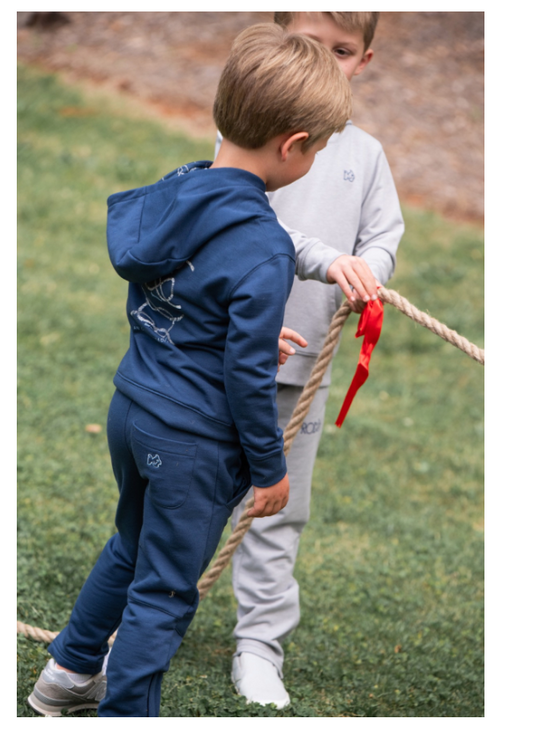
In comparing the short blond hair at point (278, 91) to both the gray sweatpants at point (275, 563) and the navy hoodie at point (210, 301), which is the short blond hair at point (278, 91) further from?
the gray sweatpants at point (275, 563)

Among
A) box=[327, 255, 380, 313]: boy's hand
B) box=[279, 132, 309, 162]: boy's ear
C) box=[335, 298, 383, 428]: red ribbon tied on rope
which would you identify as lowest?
box=[335, 298, 383, 428]: red ribbon tied on rope

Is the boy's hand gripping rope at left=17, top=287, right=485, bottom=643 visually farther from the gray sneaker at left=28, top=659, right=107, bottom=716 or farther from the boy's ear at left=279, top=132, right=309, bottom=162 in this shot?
the boy's ear at left=279, top=132, right=309, bottom=162

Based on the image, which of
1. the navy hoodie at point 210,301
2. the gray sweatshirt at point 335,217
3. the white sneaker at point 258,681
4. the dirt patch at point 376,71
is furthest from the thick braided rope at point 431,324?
the dirt patch at point 376,71

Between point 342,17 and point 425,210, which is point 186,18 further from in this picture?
point 342,17

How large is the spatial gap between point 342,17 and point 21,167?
18.5 ft

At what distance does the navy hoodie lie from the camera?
1.55m

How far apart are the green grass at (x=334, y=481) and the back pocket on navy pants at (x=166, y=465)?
0.82m

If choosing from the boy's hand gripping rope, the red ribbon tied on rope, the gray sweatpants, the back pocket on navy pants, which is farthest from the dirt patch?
the back pocket on navy pants

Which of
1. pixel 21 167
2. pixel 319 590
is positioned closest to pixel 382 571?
pixel 319 590

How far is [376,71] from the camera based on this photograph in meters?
9.45

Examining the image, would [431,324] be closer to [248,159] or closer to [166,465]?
[248,159]

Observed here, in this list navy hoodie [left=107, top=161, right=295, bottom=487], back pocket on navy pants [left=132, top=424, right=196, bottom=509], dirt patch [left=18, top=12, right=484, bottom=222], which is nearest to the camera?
navy hoodie [left=107, top=161, right=295, bottom=487]

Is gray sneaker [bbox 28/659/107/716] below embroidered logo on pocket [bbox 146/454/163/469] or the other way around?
below

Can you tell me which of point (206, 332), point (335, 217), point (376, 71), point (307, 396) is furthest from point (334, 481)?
point (376, 71)
